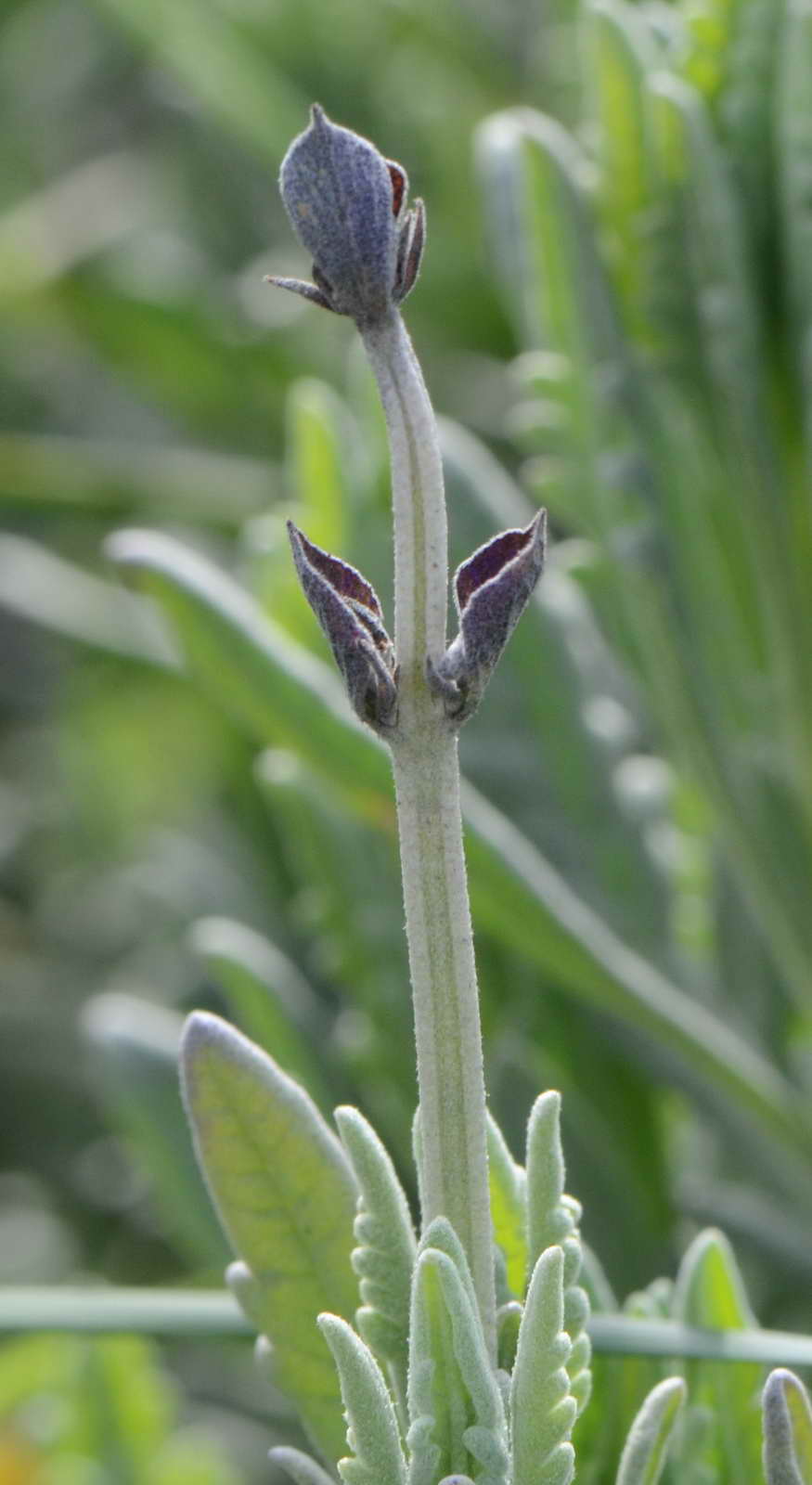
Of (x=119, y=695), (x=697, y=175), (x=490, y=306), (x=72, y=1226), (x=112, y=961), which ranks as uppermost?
(x=490, y=306)

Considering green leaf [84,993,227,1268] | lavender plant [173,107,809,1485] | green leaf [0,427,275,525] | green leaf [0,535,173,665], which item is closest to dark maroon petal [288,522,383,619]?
lavender plant [173,107,809,1485]

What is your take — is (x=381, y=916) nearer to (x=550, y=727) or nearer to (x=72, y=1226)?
(x=550, y=727)

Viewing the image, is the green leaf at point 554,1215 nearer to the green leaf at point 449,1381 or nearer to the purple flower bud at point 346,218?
the green leaf at point 449,1381

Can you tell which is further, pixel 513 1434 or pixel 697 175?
pixel 697 175

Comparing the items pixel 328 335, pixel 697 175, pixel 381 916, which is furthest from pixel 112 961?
pixel 697 175

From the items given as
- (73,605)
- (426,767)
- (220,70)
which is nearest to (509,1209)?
(426,767)

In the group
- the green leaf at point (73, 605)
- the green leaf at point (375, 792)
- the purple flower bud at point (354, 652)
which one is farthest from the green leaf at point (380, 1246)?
the green leaf at point (73, 605)
